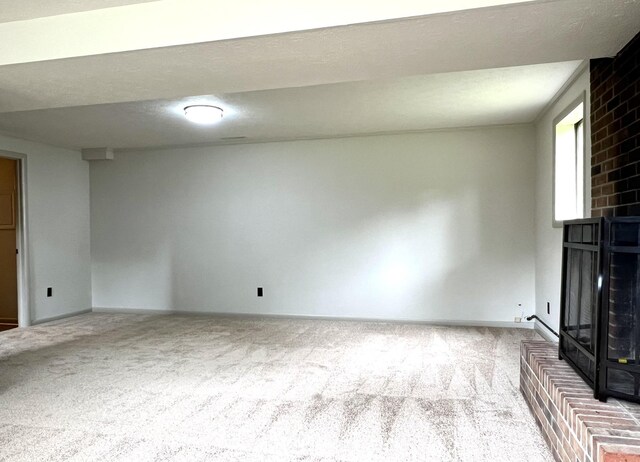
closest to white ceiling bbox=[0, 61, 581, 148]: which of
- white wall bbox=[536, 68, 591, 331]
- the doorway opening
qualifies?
white wall bbox=[536, 68, 591, 331]

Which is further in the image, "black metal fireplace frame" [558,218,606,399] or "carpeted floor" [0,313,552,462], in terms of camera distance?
"carpeted floor" [0,313,552,462]

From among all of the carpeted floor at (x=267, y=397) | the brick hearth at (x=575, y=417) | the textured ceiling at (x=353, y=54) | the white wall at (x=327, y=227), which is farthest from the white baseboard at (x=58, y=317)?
the brick hearth at (x=575, y=417)

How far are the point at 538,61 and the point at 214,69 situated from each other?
1846 mm

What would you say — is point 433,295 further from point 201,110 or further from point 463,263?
point 201,110

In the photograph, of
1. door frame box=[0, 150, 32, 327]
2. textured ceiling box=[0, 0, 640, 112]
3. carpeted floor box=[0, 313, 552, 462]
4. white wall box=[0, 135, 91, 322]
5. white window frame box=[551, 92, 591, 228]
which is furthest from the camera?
white wall box=[0, 135, 91, 322]

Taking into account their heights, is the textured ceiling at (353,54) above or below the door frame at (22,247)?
above

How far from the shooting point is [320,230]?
548 cm

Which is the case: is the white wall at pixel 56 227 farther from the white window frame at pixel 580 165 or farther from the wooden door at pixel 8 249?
the white window frame at pixel 580 165

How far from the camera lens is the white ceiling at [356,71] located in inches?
76.3

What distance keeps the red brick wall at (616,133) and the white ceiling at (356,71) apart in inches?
6.5

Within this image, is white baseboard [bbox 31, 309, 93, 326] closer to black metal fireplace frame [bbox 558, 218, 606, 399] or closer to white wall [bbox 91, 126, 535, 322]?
white wall [bbox 91, 126, 535, 322]

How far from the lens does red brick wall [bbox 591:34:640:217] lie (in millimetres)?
2107

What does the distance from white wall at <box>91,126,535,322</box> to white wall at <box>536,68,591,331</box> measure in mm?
217

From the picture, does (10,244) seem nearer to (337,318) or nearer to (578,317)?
→ (337,318)
